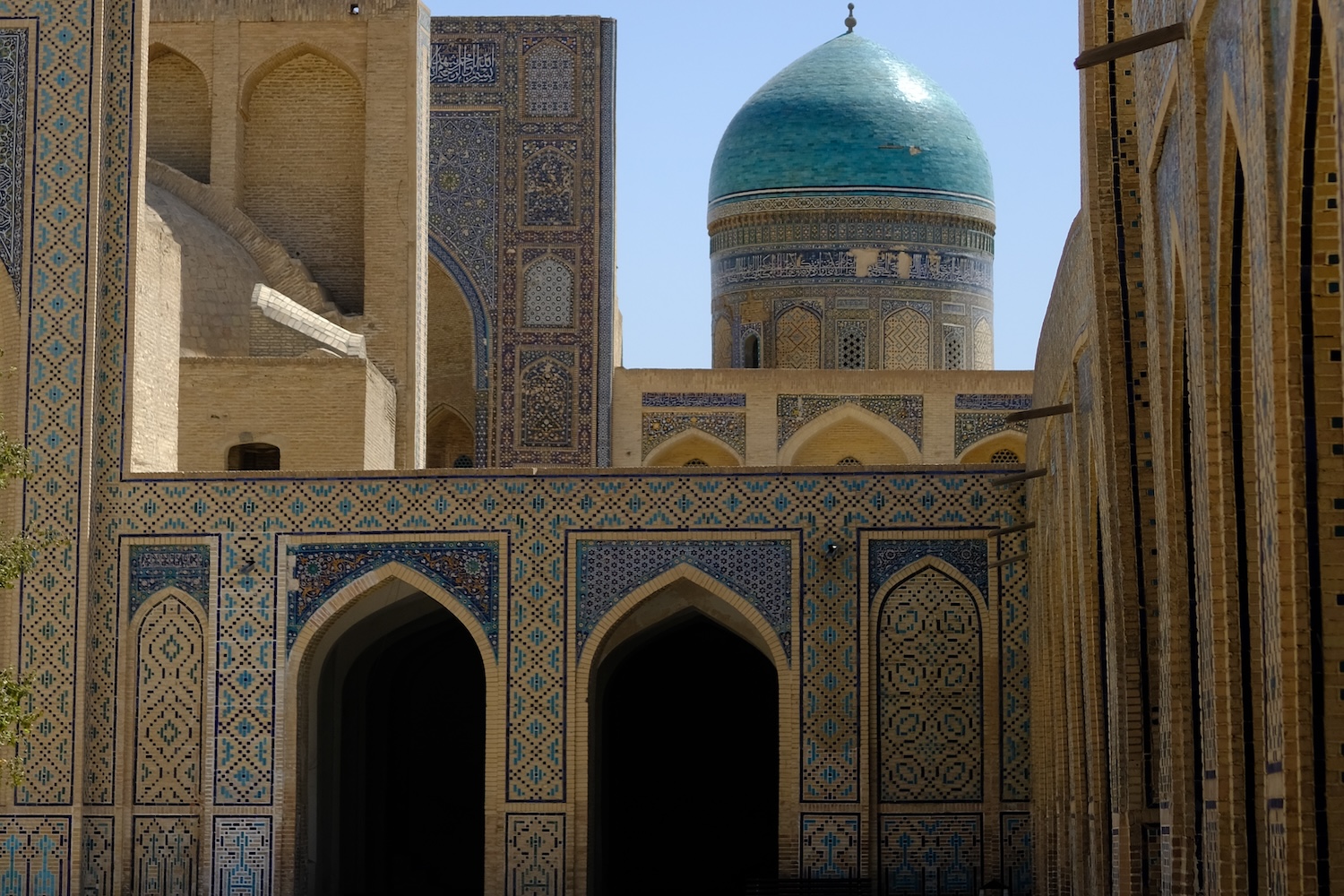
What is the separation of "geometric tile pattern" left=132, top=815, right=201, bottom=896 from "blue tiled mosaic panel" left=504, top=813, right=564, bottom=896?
1.88 m

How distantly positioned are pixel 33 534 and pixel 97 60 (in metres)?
2.96

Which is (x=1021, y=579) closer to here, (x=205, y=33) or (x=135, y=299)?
(x=135, y=299)

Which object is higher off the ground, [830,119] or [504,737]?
[830,119]

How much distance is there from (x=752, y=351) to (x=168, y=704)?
11.3 metres

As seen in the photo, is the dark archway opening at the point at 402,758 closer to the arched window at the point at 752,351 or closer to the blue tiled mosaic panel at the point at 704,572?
the blue tiled mosaic panel at the point at 704,572

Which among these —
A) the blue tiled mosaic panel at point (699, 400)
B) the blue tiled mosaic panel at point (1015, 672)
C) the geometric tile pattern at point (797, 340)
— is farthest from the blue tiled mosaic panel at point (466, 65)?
the blue tiled mosaic panel at point (1015, 672)

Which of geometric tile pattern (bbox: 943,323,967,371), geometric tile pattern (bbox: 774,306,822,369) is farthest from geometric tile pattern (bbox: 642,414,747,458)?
geometric tile pattern (bbox: 943,323,967,371)

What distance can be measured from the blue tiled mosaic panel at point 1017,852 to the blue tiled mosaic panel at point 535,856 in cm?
263

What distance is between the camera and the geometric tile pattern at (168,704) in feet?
48.4

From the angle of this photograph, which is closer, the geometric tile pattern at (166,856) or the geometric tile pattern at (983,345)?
the geometric tile pattern at (166,856)

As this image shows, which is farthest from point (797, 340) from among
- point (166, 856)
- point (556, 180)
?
point (166, 856)

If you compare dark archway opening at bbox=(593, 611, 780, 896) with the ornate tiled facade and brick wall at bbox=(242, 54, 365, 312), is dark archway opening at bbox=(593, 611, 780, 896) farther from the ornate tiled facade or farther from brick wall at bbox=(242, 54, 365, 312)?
brick wall at bbox=(242, 54, 365, 312)

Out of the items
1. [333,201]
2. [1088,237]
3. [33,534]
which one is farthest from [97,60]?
[1088,237]

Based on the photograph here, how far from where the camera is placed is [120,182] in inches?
599
